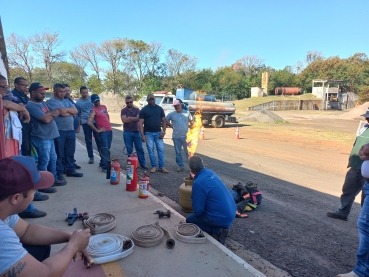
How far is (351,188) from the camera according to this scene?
14.3 feet

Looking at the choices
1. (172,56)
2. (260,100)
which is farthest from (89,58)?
(260,100)

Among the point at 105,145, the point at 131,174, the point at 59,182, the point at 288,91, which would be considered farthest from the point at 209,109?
the point at 288,91

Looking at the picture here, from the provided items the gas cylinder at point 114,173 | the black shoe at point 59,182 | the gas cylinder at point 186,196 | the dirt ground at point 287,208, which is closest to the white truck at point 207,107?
the dirt ground at point 287,208

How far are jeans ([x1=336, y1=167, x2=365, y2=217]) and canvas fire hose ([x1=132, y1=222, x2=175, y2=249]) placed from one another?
3054mm

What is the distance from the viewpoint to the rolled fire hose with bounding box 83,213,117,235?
11.0 feet

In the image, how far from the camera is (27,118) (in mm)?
4047

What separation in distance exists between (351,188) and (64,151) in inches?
218

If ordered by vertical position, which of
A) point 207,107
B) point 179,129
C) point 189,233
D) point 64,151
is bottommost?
point 189,233

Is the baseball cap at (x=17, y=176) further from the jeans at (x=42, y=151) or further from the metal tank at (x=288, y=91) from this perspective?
the metal tank at (x=288, y=91)

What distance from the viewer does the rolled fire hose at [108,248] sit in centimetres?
279

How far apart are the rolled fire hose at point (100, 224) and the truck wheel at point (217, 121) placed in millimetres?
16050

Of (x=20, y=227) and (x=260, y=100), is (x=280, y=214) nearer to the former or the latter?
(x=20, y=227)

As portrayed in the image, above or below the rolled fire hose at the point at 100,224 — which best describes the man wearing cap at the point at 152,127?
above

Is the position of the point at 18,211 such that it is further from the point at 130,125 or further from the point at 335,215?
the point at 130,125
